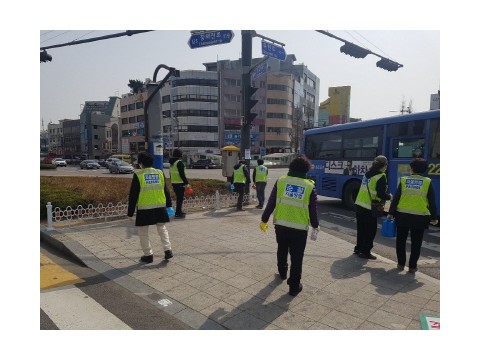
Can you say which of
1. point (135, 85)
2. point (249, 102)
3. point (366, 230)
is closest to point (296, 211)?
point (366, 230)

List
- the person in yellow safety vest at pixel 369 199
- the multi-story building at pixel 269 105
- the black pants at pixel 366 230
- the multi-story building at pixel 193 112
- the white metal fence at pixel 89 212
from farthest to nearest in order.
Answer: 1. the multi-story building at pixel 269 105
2. the multi-story building at pixel 193 112
3. the white metal fence at pixel 89 212
4. the black pants at pixel 366 230
5. the person in yellow safety vest at pixel 369 199

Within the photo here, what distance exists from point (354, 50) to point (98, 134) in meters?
75.0

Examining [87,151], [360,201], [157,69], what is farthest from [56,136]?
[360,201]

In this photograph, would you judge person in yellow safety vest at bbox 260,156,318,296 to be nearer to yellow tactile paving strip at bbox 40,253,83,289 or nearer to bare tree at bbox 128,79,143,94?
yellow tactile paving strip at bbox 40,253,83,289

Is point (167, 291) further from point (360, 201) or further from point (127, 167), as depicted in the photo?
point (127, 167)

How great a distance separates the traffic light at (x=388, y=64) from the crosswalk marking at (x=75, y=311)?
10.7 metres

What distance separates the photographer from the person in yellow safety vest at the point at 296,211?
3.72 m

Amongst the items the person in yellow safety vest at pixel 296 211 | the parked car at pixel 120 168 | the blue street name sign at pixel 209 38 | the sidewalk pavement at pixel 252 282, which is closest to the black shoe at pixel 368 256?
the sidewalk pavement at pixel 252 282

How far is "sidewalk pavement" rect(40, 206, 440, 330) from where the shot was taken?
131 inches

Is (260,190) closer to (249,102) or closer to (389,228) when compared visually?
(249,102)

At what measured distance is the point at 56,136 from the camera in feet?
270

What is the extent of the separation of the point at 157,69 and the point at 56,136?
8860cm

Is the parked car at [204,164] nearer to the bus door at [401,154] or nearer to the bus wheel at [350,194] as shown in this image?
the bus wheel at [350,194]

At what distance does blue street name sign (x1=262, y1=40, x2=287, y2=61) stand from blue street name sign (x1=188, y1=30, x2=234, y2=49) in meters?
1.95
